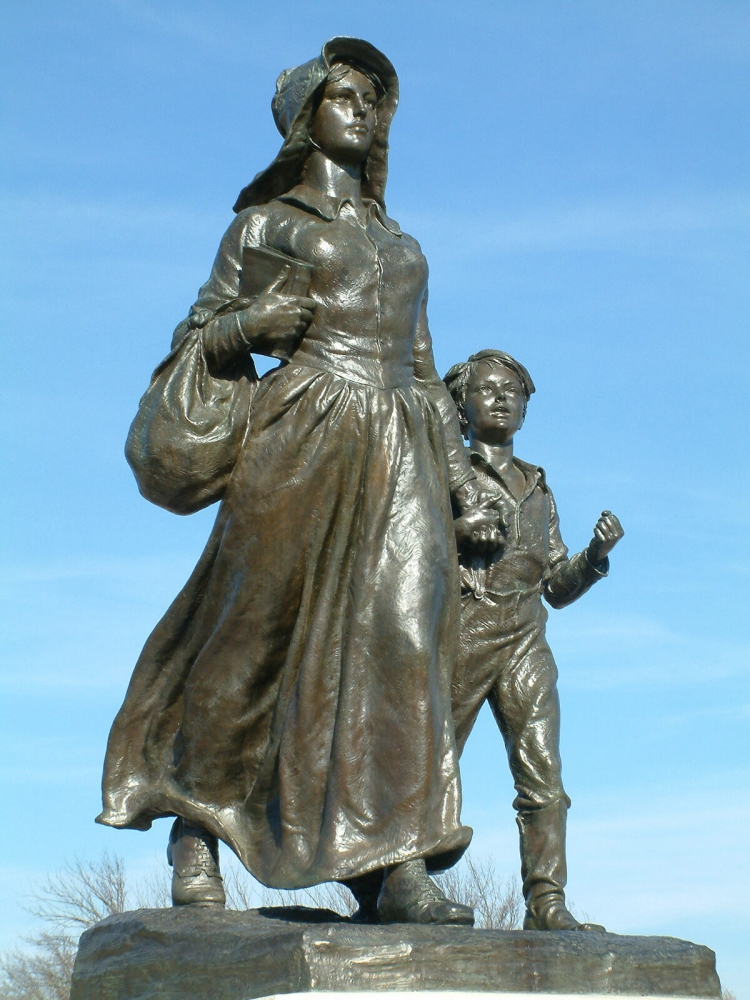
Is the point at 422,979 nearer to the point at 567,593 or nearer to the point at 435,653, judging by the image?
the point at 435,653

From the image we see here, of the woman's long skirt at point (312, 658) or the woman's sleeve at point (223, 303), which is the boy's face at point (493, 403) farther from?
the woman's sleeve at point (223, 303)

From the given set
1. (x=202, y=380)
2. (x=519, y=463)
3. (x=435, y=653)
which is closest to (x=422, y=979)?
(x=435, y=653)

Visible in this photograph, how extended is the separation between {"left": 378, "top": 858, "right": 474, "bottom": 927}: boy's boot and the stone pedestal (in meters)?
0.18

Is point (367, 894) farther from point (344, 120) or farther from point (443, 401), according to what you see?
point (344, 120)

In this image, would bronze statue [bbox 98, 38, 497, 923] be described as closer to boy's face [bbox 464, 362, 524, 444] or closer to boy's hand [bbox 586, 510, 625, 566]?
boy's hand [bbox 586, 510, 625, 566]

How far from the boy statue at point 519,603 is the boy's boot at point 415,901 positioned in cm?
94

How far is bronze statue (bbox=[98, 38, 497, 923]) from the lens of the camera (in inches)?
199

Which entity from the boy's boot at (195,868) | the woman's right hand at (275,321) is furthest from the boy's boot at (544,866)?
the woman's right hand at (275,321)

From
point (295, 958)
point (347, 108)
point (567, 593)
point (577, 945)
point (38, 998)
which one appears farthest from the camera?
point (38, 998)

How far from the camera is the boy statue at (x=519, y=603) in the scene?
230 inches

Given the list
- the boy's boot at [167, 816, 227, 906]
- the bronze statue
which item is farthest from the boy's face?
the boy's boot at [167, 816, 227, 906]

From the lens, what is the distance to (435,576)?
5.27 meters

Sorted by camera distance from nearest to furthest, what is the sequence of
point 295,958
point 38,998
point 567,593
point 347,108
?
point 295,958, point 347,108, point 567,593, point 38,998

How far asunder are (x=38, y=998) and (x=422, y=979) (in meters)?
14.8
